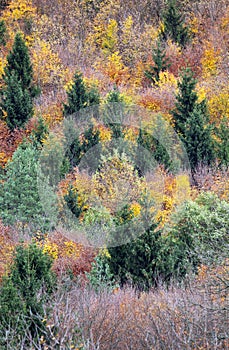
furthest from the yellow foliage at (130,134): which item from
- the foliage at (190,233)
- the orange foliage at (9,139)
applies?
the foliage at (190,233)

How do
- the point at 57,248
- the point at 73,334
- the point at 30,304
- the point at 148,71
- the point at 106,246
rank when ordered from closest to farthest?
the point at 73,334, the point at 30,304, the point at 106,246, the point at 57,248, the point at 148,71

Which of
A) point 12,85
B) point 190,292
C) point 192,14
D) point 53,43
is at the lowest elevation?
point 190,292

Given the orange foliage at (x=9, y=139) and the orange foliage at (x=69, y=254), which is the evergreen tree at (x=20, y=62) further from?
the orange foliage at (x=69, y=254)

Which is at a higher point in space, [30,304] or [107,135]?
[107,135]

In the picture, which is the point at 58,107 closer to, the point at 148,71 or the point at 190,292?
the point at 148,71

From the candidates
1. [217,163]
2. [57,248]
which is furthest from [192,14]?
[57,248]

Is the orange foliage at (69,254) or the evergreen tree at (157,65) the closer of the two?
the orange foliage at (69,254)

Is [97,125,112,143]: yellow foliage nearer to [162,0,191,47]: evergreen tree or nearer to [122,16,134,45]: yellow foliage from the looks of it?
[162,0,191,47]: evergreen tree
